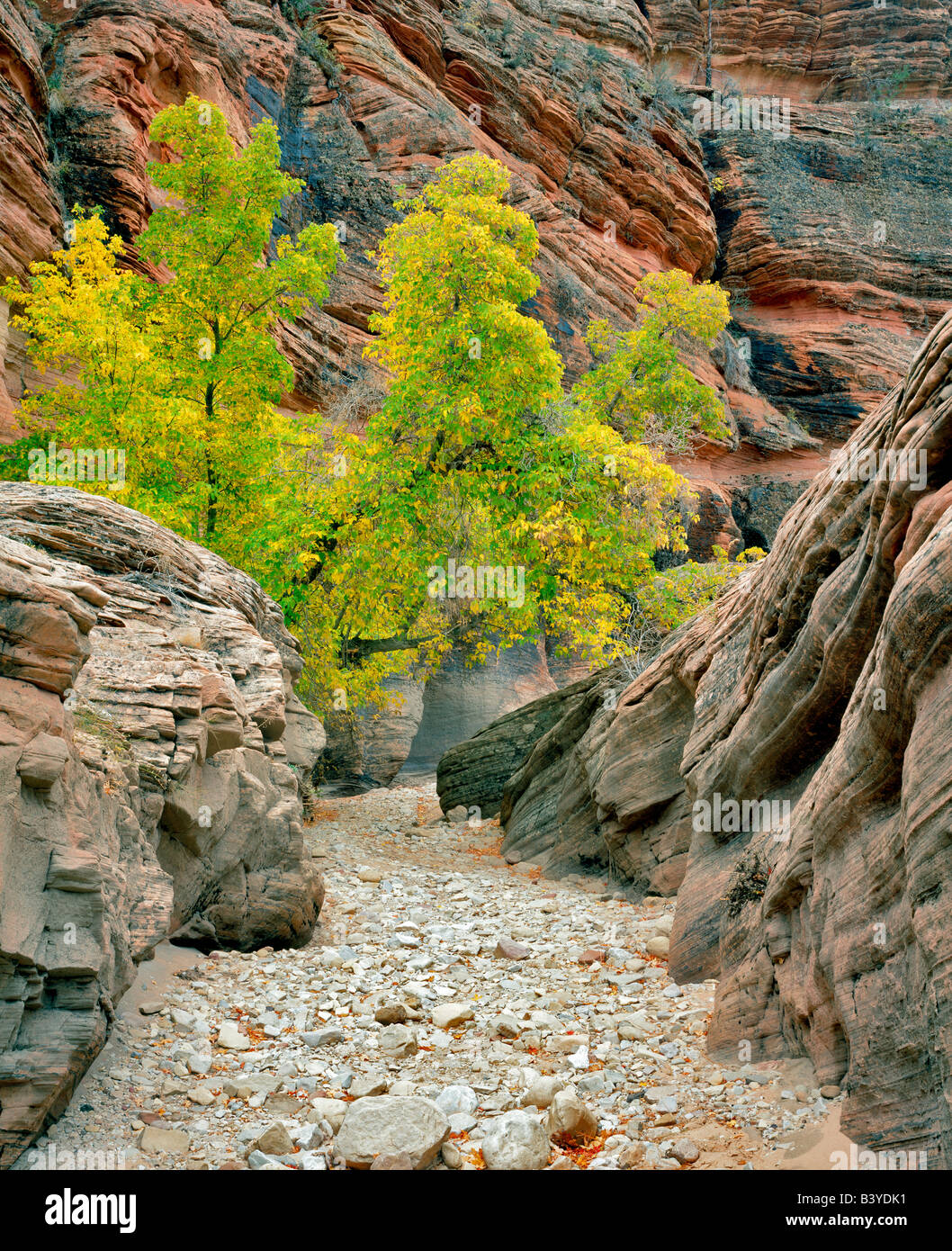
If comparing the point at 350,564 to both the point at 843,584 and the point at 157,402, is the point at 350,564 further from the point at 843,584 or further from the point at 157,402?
the point at 843,584

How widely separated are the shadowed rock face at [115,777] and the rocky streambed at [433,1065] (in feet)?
1.39

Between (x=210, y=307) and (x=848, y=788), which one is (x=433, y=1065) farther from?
(x=210, y=307)

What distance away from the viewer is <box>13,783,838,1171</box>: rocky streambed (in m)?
4.75

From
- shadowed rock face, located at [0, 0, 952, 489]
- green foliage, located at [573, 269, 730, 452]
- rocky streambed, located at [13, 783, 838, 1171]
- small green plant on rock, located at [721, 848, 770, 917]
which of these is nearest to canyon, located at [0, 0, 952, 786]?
shadowed rock face, located at [0, 0, 952, 489]

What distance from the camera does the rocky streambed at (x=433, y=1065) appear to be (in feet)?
15.6

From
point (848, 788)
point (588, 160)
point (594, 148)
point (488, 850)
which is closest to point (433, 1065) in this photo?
point (848, 788)

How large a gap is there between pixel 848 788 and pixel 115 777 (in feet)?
16.1

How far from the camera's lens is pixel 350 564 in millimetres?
14664

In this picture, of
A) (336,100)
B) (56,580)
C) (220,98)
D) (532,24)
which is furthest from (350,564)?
(532,24)

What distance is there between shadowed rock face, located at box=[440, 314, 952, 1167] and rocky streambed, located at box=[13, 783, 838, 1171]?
50cm

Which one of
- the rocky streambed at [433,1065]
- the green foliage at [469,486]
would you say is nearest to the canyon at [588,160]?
the green foliage at [469,486]

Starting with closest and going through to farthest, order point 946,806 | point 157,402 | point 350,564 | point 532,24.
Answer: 1. point 946,806
2. point 157,402
3. point 350,564
4. point 532,24

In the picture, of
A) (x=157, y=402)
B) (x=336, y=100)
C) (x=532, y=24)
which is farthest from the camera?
(x=532, y=24)

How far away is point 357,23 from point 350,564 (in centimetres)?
2577
